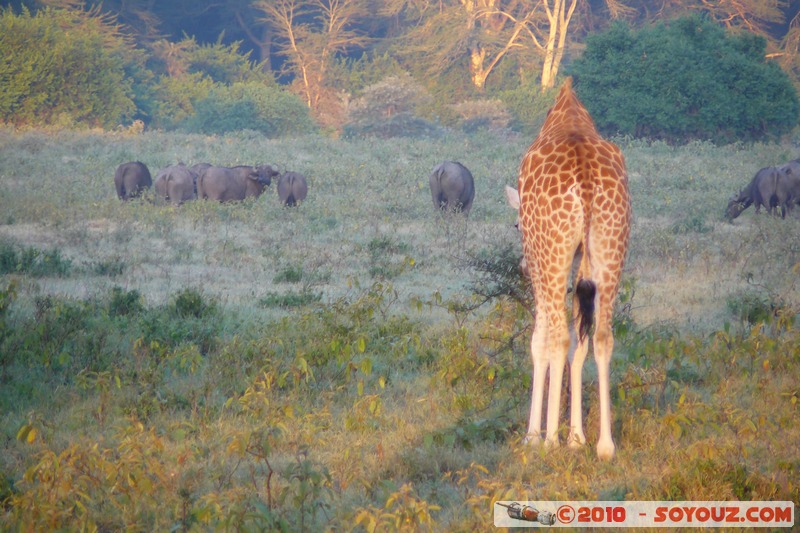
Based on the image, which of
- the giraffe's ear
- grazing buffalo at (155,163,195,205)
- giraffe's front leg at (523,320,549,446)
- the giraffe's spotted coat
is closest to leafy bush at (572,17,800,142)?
grazing buffalo at (155,163,195,205)

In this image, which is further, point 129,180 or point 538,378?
point 129,180

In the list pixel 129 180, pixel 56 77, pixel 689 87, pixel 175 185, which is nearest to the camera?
pixel 175 185

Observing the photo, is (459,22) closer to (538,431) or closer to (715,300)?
(715,300)

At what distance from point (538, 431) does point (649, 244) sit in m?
7.20

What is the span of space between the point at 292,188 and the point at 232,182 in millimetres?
1112

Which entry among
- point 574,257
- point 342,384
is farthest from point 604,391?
point 342,384

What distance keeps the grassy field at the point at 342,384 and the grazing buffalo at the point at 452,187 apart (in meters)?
2.98

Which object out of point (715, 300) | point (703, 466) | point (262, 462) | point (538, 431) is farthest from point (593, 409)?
point (715, 300)

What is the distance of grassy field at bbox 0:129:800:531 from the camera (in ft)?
12.7

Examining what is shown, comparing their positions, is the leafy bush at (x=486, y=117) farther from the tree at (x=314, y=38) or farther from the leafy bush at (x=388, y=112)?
the tree at (x=314, y=38)

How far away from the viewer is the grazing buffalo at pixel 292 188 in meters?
16.4

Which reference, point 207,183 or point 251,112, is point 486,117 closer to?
point 251,112

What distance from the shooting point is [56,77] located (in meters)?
30.6

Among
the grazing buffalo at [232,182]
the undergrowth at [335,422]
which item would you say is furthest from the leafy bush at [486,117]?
the undergrowth at [335,422]
